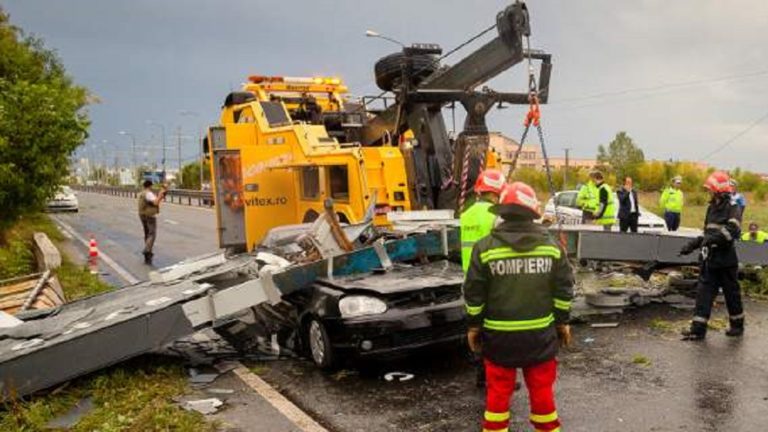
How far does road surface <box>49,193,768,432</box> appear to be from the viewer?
5113 mm

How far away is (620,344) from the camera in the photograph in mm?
7281

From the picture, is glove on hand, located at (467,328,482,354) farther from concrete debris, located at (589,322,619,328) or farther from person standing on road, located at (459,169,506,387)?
concrete debris, located at (589,322,619,328)

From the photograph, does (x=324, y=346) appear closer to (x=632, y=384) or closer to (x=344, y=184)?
(x=632, y=384)

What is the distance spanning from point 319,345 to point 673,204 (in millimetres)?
11715

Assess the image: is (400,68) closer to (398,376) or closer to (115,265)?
(398,376)

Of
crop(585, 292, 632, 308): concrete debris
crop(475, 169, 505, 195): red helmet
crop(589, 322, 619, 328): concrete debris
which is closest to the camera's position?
crop(475, 169, 505, 195): red helmet

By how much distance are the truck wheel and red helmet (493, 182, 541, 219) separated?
6.94 metres

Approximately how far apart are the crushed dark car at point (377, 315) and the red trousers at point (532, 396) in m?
1.94

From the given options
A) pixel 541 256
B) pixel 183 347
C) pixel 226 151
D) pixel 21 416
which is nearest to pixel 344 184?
pixel 226 151

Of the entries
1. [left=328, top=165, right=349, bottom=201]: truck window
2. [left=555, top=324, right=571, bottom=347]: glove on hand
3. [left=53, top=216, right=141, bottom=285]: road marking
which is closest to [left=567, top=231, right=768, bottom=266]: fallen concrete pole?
[left=328, top=165, right=349, bottom=201]: truck window

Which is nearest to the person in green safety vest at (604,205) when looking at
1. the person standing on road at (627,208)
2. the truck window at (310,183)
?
the person standing on road at (627,208)

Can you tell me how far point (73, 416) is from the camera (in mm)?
5449

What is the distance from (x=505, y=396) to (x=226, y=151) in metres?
9.10

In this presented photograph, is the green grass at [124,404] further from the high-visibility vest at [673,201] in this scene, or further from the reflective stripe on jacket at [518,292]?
the high-visibility vest at [673,201]
